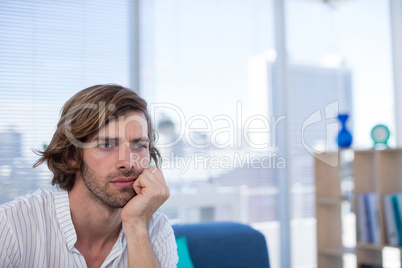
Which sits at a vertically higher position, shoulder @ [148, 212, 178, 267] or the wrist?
A: the wrist

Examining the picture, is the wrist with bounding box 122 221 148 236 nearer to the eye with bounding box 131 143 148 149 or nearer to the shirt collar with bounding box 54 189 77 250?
the shirt collar with bounding box 54 189 77 250

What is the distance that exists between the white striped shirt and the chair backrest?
17.9 inches

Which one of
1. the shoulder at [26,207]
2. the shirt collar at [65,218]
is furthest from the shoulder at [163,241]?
the shoulder at [26,207]

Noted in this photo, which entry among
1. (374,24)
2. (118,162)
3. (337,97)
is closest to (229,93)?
(337,97)

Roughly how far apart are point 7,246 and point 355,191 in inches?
101

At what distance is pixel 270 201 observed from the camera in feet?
12.1

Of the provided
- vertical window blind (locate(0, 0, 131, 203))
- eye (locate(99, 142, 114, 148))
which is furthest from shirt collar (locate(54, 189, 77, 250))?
vertical window blind (locate(0, 0, 131, 203))

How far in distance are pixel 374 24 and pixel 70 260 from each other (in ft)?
12.3

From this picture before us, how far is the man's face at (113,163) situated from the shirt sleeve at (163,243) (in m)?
0.21

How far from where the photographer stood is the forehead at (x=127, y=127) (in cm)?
160

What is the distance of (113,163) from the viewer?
158 centimetres

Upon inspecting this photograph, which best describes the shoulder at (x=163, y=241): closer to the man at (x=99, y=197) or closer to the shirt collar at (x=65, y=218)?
the man at (x=99, y=197)

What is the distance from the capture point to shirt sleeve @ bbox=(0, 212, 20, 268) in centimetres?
137

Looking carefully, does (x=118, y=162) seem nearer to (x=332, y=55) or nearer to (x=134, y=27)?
(x=134, y=27)
